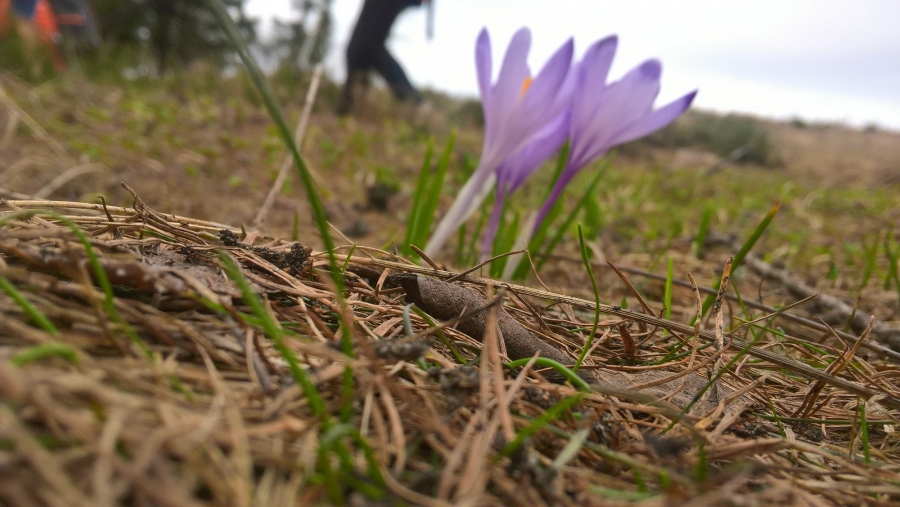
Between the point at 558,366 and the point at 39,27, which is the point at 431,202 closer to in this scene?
the point at 558,366

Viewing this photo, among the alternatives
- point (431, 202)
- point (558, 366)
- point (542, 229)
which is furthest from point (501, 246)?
point (558, 366)

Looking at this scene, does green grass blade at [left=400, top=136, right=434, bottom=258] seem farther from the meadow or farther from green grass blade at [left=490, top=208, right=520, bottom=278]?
green grass blade at [left=490, top=208, right=520, bottom=278]

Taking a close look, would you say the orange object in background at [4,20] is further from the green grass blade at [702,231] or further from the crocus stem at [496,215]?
the green grass blade at [702,231]

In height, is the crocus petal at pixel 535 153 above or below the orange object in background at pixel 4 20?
below

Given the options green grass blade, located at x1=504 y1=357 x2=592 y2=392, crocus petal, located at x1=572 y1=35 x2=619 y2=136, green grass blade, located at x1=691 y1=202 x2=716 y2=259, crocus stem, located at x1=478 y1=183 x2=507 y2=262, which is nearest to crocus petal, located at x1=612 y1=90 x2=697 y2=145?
A: crocus petal, located at x1=572 y1=35 x2=619 y2=136

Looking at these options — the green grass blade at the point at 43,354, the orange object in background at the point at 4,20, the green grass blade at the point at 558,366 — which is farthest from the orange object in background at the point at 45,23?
the green grass blade at the point at 558,366

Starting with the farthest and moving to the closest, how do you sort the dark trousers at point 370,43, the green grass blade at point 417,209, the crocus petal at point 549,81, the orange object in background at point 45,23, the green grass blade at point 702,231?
1. the orange object in background at point 45,23
2. the dark trousers at point 370,43
3. the green grass blade at point 702,231
4. the green grass blade at point 417,209
5. the crocus petal at point 549,81
